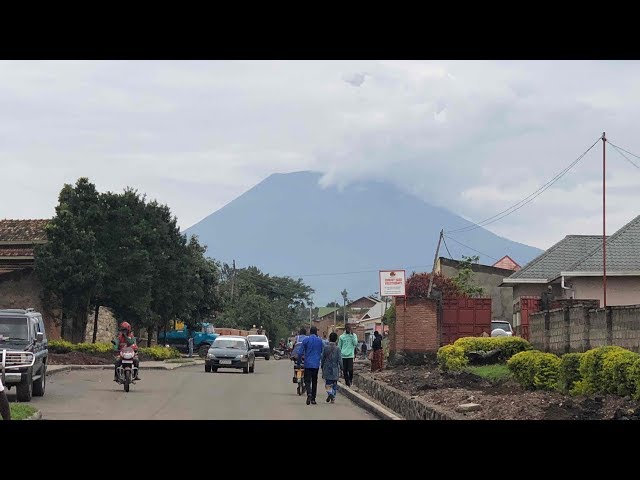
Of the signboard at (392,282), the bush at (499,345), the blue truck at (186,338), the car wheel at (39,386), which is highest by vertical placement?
the signboard at (392,282)

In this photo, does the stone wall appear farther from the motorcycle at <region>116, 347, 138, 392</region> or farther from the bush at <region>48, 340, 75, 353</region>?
the bush at <region>48, 340, 75, 353</region>

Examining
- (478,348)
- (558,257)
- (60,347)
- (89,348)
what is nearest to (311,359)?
(478,348)

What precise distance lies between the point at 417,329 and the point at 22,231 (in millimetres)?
23380

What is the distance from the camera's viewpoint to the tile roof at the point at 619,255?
4030 centimetres

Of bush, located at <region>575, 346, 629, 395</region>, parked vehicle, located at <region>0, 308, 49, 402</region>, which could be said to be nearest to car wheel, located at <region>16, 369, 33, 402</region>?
parked vehicle, located at <region>0, 308, 49, 402</region>

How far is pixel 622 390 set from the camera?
17250 millimetres

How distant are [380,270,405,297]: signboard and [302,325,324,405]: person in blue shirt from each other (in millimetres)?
14840

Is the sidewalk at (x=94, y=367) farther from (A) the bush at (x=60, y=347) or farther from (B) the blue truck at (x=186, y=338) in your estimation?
(B) the blue truck at (x=186, y=338)

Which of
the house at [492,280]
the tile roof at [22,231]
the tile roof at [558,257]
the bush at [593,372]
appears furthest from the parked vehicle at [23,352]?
the house at [492,280]

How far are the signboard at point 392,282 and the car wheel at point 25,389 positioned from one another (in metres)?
19.3
